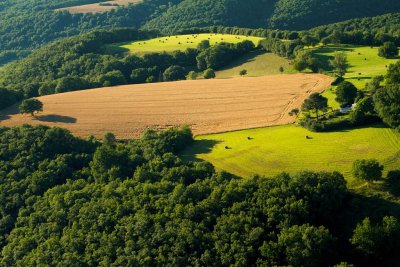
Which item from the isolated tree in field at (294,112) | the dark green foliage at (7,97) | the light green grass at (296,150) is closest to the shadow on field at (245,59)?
the isolated tree in field at (294,112)

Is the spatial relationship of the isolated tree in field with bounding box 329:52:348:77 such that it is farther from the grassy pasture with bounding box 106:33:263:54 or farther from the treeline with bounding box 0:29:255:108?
the grassy pasture with bounding box 106:33:263:54

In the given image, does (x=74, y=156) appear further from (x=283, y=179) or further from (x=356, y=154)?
(x=356, y=154)

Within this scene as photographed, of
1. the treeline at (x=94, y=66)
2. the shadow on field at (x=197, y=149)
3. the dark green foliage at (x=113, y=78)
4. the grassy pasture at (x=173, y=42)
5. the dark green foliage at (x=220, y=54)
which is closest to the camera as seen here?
the shadow on field at (x=197, y=149)

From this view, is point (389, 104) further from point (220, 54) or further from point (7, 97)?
point (7, 97)

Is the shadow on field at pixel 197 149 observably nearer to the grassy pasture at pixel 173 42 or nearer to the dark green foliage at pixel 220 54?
the dark green foliage at pixel 220 54

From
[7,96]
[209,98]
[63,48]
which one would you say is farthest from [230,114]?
[63,48]

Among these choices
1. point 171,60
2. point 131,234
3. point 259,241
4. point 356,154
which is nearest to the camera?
point 259,241
